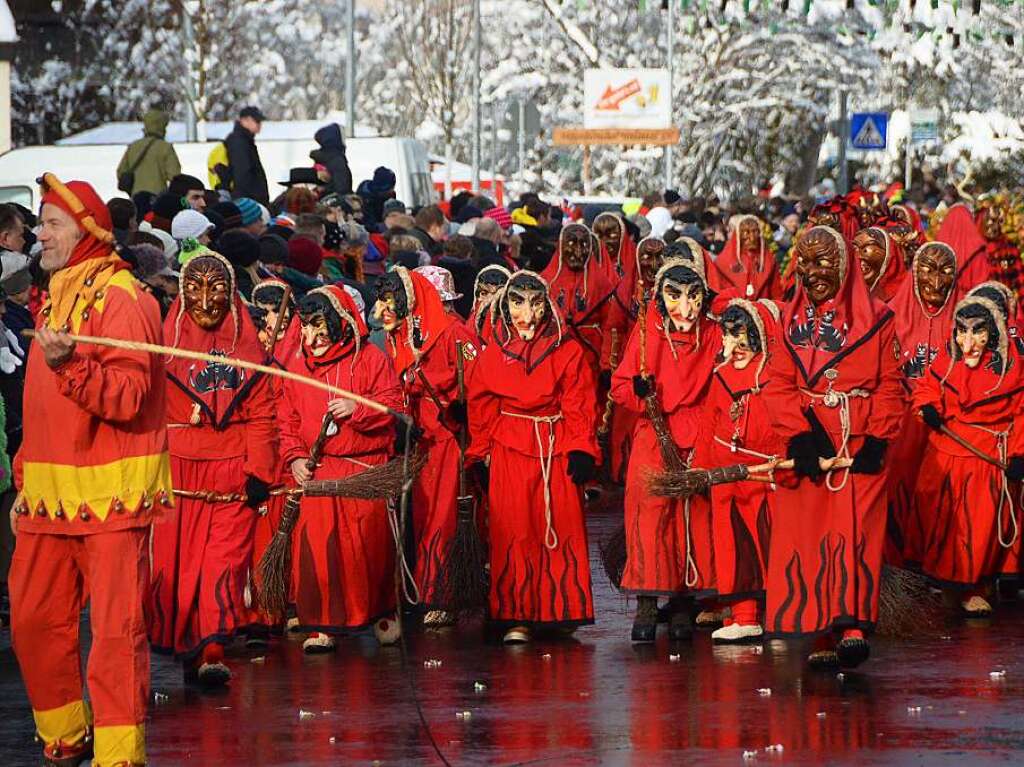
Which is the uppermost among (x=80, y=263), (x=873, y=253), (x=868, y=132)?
(x=868, y=132)

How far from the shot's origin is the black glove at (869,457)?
1132 cm

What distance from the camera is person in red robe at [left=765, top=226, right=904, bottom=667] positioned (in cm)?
1133

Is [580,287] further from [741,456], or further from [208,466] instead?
[208,466]

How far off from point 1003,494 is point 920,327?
4.02ft

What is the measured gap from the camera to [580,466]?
12.4 meters

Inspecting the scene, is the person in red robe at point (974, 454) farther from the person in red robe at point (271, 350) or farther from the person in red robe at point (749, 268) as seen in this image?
the person in red robe at point (749, 268)

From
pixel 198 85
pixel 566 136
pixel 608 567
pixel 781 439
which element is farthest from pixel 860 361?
pixel 198 85

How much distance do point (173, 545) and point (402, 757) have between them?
2.39 meters

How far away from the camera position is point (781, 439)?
12.1m

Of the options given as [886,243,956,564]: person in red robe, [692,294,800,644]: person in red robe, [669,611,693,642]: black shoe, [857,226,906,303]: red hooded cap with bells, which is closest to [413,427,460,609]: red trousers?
[669,611,693,642]: black shoe

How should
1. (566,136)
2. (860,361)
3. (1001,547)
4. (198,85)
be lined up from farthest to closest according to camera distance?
(198,85) → (566,136) → (1001,547) → (860,361)

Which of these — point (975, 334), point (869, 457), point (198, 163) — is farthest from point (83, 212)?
point (198, 163)

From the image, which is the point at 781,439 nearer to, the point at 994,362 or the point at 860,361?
the point at 860,361

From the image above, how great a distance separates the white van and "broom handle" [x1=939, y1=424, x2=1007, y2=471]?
10679 mm
